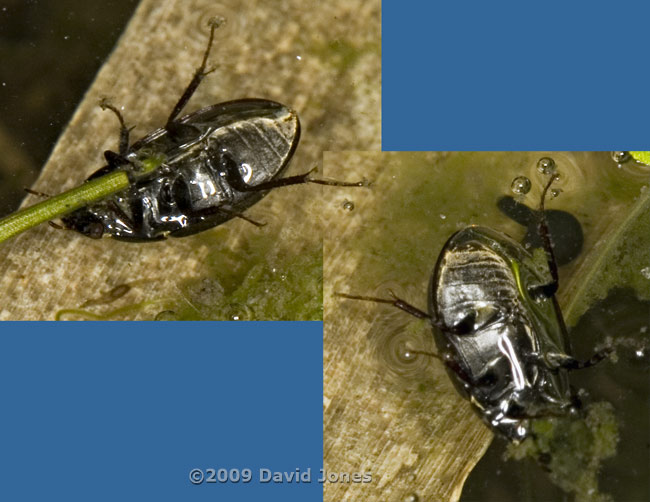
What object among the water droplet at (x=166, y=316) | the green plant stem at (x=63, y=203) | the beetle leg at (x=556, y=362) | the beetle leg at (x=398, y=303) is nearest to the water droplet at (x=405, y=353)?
the beetle leg at (x=398, y=303)

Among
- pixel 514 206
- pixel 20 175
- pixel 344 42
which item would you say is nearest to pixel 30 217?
pixel 20 175

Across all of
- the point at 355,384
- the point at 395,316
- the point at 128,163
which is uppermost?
the point at 128,163

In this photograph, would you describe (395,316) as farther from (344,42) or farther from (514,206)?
(344,42)

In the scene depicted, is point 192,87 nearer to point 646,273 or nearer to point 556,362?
point 556,362

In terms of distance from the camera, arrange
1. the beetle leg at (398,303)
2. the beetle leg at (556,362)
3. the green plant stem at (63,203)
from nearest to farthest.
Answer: the green plant stem at (63,203) < the beetle leg at (556,362) < the beetle leg at (398,303)

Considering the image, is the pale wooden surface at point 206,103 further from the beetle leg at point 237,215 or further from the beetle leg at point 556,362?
the beetle leg at point 556,362

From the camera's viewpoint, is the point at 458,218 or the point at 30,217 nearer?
the point at 30,217
